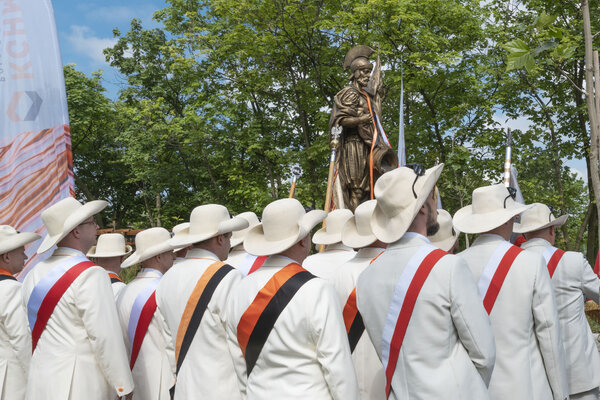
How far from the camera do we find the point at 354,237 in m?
4.18

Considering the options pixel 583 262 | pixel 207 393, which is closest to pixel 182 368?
pixel 207 393

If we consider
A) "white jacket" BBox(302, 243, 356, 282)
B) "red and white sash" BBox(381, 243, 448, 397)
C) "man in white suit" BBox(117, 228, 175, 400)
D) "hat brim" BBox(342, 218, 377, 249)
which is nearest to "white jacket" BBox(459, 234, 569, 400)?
"hat brim" BBox(342, 218, 377, 249)

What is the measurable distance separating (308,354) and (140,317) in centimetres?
223

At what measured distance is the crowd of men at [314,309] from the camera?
2.70 m

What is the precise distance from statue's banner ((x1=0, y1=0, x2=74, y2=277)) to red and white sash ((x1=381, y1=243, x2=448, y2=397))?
464 centimetres

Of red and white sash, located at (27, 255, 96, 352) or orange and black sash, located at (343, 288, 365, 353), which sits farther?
orange and black sash, located at (343, 288, 365, 353)

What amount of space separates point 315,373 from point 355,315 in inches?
47.5

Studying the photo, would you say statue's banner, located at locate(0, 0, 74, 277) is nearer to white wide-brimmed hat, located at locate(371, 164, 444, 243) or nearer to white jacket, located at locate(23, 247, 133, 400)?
white jacket, located at locate(23, 247, 133, 400)

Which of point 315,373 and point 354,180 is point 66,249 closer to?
point 315,373

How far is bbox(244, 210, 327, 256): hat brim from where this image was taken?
2999 mm

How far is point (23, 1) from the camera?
21.3ft

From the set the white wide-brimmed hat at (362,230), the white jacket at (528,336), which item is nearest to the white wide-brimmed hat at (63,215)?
the white wide-brimmed hat at (362,230)

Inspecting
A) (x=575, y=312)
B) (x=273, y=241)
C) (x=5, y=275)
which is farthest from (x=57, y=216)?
(x=575, y=312)

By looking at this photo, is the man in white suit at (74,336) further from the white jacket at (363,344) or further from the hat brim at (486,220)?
the hat brim at (486,220)
